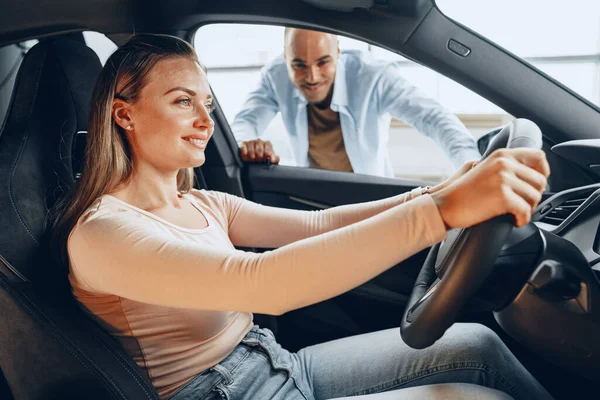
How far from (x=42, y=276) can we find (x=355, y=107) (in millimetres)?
1315

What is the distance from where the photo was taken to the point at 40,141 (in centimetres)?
122

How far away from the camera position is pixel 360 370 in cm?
121

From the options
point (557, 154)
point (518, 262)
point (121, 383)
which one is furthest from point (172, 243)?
point (557, 154)

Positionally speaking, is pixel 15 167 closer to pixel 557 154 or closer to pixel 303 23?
pixel 303 23

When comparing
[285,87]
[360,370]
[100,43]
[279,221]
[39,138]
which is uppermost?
[100,43]

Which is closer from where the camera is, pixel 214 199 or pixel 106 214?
pixel 106 214

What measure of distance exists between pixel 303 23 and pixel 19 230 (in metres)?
0.77

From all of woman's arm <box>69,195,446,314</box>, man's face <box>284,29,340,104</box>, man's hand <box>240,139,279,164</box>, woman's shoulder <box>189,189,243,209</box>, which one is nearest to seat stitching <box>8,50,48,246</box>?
woman's arm <box>69,195,446,314</box>

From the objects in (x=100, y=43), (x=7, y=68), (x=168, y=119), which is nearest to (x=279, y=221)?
(x=168, y=119)

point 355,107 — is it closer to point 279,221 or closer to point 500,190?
point 279,221

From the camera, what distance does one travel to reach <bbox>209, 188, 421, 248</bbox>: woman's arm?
133 cm

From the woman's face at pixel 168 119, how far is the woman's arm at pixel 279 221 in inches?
8.4

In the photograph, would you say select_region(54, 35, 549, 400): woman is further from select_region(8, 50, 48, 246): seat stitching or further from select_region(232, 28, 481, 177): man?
select_region(232, 28, 481, 177): man

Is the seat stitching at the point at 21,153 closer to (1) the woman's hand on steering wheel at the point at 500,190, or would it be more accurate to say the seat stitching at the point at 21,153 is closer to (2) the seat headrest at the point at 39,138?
(2) the seat headrest at the point at 39,138
